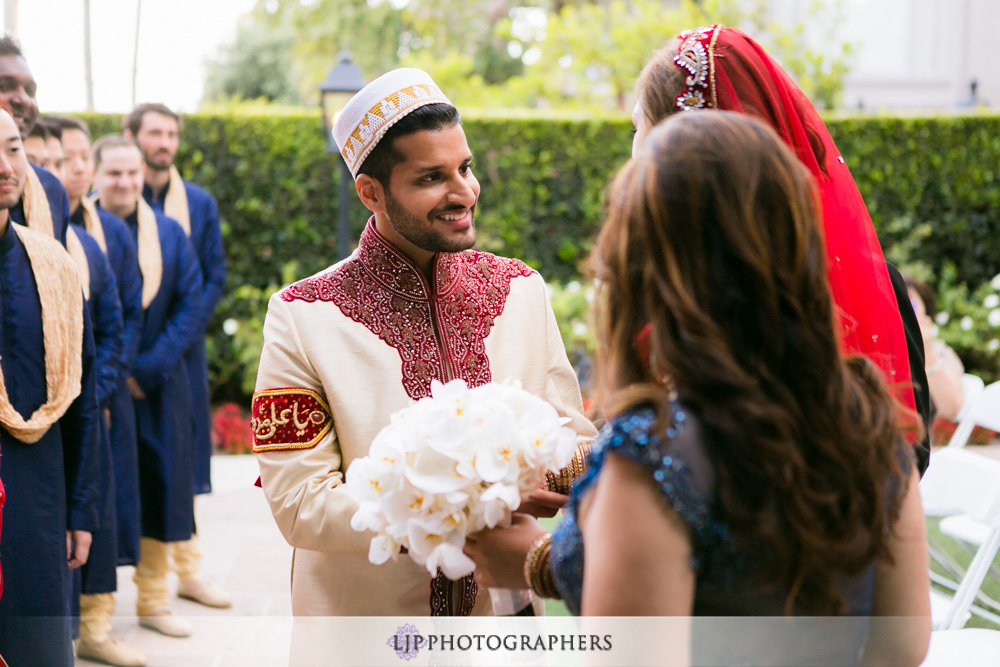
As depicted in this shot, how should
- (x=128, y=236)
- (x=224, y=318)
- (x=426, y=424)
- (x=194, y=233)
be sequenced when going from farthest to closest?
(x=224, y=318) < (x=194, y=233) < (x=128, y=236) < (x=426, y=424)

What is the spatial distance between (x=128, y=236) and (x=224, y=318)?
183 inches

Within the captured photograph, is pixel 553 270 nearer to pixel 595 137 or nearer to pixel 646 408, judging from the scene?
pixel 595 137

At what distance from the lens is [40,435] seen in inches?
110

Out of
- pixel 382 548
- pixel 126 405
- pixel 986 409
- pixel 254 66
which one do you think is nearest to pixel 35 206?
pixel 126 405

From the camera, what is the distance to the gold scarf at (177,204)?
203 inches

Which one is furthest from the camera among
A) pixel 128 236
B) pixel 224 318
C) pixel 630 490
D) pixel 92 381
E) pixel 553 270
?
pixel 553 270

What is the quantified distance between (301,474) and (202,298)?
3417 mm

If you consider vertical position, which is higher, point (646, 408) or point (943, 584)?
point (646, 408)

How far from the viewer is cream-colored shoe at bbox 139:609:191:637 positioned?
435 centimetres

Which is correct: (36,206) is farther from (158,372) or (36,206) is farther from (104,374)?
(158,372)

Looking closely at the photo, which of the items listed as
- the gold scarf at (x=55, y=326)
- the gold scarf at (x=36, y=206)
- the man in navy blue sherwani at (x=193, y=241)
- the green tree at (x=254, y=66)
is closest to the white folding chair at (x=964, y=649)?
the gold scarf at (x=55, y=326)

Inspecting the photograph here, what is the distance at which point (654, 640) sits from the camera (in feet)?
4.00

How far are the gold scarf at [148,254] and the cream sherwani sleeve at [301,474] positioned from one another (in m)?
2.83

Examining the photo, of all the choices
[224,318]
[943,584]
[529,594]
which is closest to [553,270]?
[224,318]
